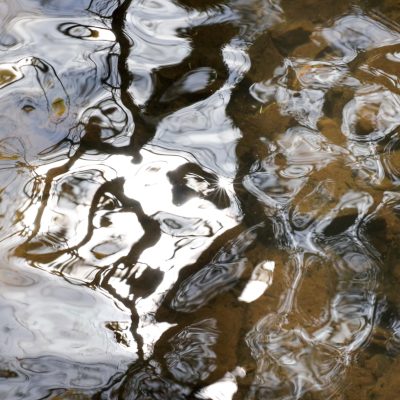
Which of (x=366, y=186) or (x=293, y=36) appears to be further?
(x=293, y=36)

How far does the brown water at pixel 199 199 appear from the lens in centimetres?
221

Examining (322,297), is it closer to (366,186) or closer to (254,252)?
(254,252)

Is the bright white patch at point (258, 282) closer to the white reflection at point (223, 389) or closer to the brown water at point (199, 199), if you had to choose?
the brown water at point (199, 199)

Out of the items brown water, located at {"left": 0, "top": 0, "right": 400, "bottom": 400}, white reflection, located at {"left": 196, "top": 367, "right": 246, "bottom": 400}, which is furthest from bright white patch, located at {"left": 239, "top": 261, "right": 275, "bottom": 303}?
white reflection, located at {"left": 196, "top": 367, "right": 246, "bottom": 400}

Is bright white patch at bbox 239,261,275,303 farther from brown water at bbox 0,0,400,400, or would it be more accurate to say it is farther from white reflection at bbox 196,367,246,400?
white reflection at bbox 196,367,246,400

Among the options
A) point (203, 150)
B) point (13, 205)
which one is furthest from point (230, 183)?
point (13, 205)

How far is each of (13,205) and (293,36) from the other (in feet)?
5.72

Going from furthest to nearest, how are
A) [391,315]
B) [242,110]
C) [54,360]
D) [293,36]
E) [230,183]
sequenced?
[293,36]
[242,110]
[230,183]
[391,315]
[54,360]

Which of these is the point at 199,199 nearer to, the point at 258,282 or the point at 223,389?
the point at 258,282

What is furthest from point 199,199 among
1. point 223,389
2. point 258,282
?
point 223,389

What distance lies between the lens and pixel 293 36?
3.13 metres

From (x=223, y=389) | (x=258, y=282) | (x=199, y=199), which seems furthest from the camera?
(x=199, y=199)

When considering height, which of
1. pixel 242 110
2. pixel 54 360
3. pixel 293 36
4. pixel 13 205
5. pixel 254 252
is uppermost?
pixel 293 36

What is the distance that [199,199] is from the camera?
2.57 metres
